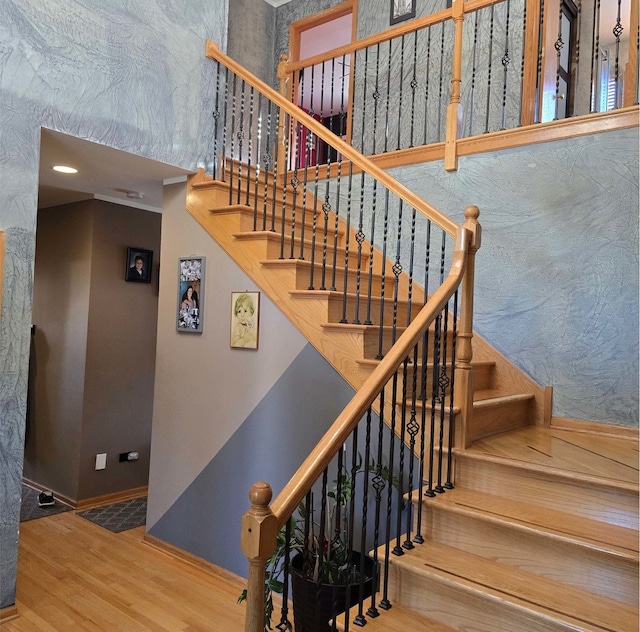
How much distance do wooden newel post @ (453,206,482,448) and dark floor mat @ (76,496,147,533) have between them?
9.75ft

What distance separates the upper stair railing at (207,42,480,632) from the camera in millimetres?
1770

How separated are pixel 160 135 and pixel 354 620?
3.00 metres

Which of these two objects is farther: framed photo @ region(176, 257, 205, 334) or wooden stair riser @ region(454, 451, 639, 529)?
framed photo @ region(176, 257, 205, 334)

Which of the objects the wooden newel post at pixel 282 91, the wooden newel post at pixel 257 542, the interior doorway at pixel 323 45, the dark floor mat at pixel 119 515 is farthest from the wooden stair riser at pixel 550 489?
the wooden newel post at pixel 282 91

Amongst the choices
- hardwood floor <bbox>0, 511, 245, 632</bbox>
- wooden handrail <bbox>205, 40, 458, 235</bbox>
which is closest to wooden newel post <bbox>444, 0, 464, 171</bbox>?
wooden handrail <bbox>205, 40, 458, 235</bbox>

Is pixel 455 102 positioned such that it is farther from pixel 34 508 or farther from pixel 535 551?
pixel 34 508

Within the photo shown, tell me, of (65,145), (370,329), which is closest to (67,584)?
(370,329)

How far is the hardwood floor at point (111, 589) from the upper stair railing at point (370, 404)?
46 cm

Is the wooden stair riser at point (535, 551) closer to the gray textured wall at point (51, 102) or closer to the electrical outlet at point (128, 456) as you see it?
the gray textured wall at point (51, 102)

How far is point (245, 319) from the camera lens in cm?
343

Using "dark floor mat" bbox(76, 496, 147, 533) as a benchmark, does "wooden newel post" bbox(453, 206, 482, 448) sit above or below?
above

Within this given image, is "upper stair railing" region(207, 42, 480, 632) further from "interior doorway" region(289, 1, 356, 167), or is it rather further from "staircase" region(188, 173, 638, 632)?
"interior doorway" region(289, 1, 356, 167)

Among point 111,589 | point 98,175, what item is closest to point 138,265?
point 98,175

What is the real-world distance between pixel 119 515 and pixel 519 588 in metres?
3.60
